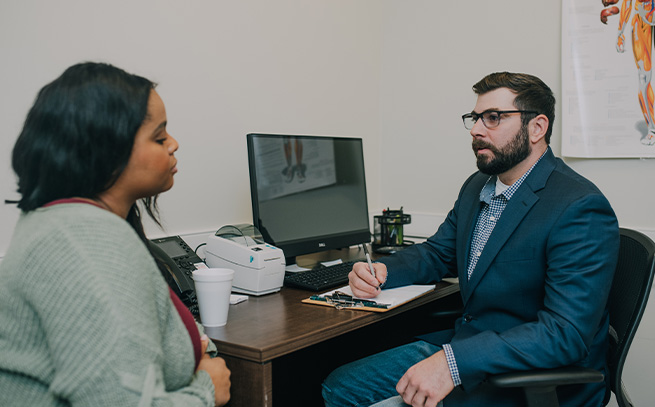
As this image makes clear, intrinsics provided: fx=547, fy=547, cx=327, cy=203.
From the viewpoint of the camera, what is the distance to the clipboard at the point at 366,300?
1.50 meters

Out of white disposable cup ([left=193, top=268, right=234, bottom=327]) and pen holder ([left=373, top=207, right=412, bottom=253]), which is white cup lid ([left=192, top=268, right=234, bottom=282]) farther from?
pen holder ([left=373, top=207, right=412, bottom=253])

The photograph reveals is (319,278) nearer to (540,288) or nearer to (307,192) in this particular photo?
(307,192)

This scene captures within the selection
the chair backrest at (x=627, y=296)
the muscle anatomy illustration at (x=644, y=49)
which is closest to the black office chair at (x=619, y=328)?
the chair backrest at (x=627, y=296)

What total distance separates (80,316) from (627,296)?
1315 millimetres

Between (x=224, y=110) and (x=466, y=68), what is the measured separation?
1.24 meters

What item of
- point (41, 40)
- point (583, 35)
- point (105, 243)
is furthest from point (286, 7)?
point (105, 243)

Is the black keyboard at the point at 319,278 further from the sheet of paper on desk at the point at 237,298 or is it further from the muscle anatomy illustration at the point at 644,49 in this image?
the muscle anatomy illustration at the point at 644,49

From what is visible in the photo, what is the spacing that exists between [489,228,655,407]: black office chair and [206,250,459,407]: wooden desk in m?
0.39

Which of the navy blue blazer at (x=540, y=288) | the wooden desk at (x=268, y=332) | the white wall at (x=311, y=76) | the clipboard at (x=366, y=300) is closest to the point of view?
the wooden desk at (x=268, y=332)

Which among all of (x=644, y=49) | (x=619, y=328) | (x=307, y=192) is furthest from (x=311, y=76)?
(x=619, y=328)

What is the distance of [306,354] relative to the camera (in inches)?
85.0

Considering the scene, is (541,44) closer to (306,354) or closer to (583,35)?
(583,35)

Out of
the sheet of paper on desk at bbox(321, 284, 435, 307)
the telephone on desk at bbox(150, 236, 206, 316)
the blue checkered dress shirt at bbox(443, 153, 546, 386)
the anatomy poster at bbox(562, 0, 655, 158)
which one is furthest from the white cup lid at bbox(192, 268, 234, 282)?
the anatomy poster at bbox(562, 0, 655, 158)

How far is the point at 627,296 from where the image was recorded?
4.69 ft
